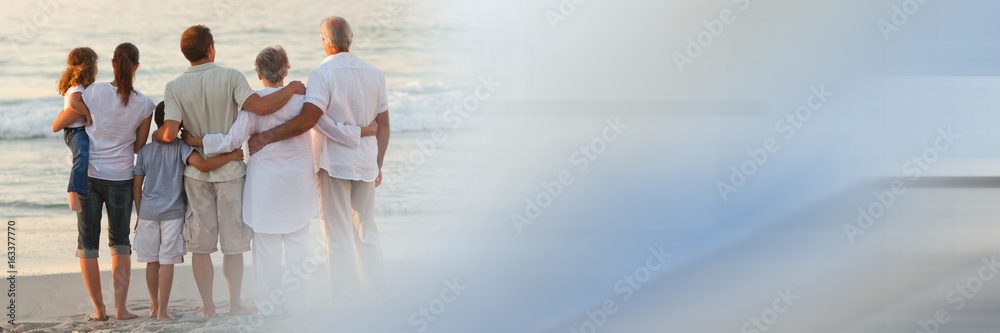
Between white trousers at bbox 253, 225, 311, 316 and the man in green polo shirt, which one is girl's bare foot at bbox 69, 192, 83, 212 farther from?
white trousers at bbox 253, 225, 311, 316

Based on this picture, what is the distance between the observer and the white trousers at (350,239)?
13.1ft

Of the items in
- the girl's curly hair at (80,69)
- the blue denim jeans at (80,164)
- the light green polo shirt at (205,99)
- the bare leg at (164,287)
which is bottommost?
the bare leg at (164,287)

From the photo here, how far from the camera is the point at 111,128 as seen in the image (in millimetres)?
3760

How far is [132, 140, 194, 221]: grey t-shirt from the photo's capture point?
3762 millimetres

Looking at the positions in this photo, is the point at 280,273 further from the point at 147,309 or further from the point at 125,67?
the point at 125,67

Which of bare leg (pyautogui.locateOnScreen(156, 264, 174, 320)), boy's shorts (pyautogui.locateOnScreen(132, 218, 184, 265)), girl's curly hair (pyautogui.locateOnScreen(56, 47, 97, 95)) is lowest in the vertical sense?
bare leg (pyautogui.locateOnScreen(156, 264, 174, 320))

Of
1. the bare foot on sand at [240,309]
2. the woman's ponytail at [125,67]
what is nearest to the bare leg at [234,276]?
the bare foot on sand at [240,309]

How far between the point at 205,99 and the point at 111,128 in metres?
0.39

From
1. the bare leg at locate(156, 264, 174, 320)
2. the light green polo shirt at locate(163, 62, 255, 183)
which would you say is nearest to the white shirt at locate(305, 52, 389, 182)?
the light green polo shirt at locate(163, 62, 255, 183)

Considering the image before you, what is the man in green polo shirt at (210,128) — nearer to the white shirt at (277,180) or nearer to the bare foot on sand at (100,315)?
the white shirt at (277,180)

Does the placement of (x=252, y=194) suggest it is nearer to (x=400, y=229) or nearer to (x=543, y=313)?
(x=543, y=313)

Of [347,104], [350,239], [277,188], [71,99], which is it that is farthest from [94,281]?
[347,104]

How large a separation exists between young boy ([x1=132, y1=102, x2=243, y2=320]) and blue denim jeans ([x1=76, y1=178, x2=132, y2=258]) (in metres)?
0.05

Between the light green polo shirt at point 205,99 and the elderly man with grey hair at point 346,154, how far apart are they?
15 centimetres
